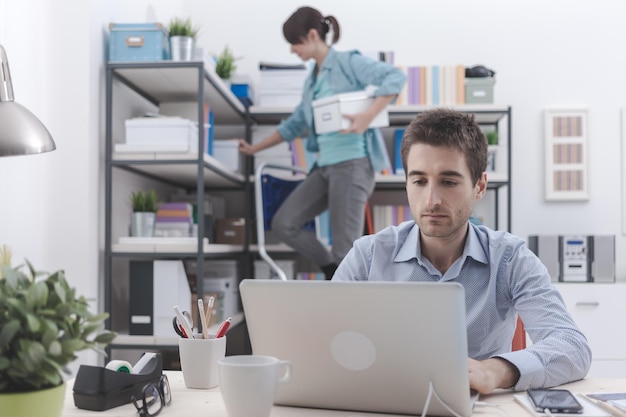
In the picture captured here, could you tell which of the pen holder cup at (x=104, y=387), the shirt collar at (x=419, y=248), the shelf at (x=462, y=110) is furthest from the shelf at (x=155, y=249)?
the pen holder cup at (x=104, y=387)

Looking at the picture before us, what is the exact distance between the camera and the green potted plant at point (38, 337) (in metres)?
0.74

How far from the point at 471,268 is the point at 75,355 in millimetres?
929

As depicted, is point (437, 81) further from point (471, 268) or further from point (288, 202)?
point (471, 268)

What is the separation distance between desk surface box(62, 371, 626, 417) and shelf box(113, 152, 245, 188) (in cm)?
189

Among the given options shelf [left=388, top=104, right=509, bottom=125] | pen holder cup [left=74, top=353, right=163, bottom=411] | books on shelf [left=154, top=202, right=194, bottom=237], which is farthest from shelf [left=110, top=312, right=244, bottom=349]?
pen holder cup [left=74, top=353, right=163, bottom=411]

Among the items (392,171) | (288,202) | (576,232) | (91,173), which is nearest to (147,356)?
(91,173)

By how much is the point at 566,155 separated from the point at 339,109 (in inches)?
68.5

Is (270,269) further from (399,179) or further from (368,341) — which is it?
(368,341)

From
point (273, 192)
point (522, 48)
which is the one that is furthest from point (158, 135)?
point (522, 48)

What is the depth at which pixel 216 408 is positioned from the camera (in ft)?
3.25

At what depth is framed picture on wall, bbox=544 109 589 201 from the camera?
4.11 meters

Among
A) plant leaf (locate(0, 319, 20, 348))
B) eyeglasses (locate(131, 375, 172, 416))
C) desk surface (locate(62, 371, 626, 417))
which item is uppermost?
plant leaf (locate(0, 319, 20, 348))

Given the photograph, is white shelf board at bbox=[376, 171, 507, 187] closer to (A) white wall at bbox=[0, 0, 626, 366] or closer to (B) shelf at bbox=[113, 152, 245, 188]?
(A) white wall at bbox=[0, 0, 626, 366]

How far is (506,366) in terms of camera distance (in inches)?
42.8
